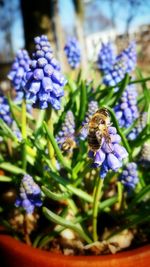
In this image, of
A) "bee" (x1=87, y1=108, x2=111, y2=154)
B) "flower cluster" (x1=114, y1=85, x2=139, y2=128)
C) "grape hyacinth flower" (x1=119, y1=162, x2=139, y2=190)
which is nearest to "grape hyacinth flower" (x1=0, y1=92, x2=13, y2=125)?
"flower cluster" (x1=114, y1=85, x2=139, y2=128)

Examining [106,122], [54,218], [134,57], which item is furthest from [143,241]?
[134,57]

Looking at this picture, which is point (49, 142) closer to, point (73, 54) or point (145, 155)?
point (145, 155)

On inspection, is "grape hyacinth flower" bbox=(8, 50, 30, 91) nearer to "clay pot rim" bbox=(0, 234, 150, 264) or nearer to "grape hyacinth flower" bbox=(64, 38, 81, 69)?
"grape hyacinth flower" bbox=(64, 38, 81, 69)

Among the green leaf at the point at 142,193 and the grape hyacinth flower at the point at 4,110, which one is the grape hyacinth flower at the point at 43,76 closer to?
the green leaf at the point at 142,193

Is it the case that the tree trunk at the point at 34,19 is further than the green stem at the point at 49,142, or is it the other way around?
the tree trunk at the point at 34,19

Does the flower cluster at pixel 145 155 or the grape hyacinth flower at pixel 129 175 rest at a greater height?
the flower cluster at pixel 145 155

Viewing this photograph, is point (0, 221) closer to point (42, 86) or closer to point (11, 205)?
point (11, 205)

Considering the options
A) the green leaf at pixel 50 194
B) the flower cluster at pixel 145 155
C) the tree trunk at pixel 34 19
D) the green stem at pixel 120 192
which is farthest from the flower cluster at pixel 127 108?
the tree trunk at pixel 34 19
